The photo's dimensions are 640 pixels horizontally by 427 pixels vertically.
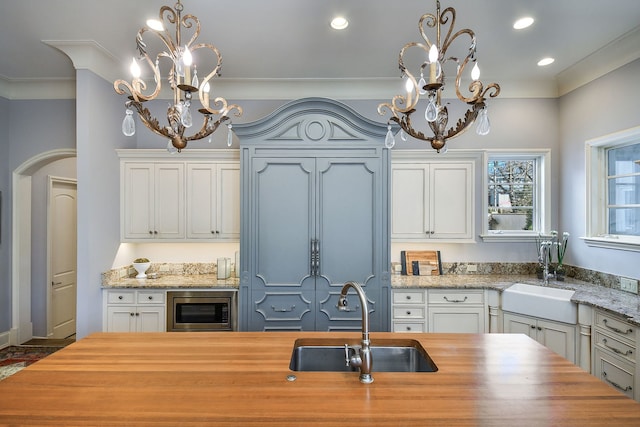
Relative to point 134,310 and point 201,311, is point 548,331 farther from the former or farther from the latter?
point 134,310

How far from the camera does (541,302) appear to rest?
270 centimetres

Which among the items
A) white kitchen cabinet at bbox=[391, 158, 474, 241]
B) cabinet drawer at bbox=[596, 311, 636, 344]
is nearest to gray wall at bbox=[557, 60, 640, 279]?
cabinet drawer at bbox=[596, 311, 636, 344]

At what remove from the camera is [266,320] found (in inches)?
117

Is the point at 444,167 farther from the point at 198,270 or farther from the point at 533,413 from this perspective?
the point at 198,270

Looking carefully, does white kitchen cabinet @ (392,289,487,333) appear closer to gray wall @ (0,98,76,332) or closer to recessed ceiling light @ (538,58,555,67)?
recessed ceiling light @ (538,58,555,67)

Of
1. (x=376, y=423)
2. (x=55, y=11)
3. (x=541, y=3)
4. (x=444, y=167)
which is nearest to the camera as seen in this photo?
(x=376, y=423)

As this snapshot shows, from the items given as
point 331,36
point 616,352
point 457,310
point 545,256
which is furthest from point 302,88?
point 616,352

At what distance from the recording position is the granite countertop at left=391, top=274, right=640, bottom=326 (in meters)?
2.30

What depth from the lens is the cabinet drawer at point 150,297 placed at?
305 centimetres

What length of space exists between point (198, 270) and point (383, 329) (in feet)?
6.90

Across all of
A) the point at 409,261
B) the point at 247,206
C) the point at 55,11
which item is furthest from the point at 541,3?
the point at 55,11

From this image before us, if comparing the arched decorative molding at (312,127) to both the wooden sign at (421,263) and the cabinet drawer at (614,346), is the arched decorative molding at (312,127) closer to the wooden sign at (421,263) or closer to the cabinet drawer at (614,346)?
the wooden sign at (421,263)

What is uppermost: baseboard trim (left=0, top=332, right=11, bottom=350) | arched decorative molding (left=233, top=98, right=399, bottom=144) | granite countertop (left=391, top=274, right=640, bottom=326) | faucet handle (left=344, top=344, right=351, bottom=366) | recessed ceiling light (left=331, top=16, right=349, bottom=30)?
recessed ceiling light (left=331, top=16, right=349, bottom=30)

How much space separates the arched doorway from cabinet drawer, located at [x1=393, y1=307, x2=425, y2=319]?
12.8 ft
